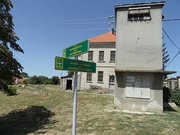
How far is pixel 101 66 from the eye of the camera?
2836 centimetres

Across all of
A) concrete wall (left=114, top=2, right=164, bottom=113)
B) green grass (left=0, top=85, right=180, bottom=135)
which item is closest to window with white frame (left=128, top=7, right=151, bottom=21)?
concrete wall (left=114, top=2, right=164, bottom=113)

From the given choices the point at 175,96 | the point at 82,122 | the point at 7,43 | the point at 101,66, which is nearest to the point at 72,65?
the point at 82,122

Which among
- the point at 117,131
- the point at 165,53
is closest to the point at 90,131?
the point at 117,131

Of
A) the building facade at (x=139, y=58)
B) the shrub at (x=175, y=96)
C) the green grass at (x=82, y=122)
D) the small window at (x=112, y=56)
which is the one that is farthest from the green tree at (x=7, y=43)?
the small window at (x=112, y=56)

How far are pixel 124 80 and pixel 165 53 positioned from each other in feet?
122

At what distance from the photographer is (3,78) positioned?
13000mm

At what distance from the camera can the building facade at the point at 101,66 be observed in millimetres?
→ 27812

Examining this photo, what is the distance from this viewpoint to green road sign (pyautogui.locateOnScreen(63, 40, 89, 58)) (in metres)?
4.80

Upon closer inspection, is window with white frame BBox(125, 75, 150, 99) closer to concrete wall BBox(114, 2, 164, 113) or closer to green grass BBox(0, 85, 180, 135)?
concrete wall BBox(114, 2, 164, 113)

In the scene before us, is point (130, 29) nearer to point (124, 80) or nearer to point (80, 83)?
point (124, 80)

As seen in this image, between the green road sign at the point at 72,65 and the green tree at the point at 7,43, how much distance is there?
912cm

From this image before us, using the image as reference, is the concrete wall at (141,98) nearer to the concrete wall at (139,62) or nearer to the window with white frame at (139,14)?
the concrete wall at (139,62)

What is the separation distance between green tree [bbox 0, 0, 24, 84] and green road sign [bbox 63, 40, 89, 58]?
341 inches

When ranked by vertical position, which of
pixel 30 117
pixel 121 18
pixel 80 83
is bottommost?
pixel 30 117
